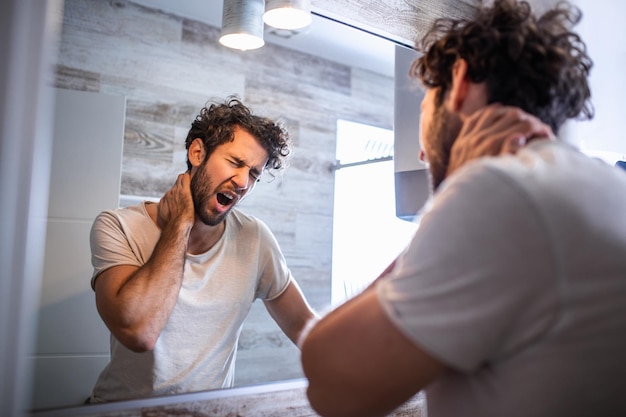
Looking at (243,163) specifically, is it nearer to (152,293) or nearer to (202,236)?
(202,236)

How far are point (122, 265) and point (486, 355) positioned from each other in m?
0.72

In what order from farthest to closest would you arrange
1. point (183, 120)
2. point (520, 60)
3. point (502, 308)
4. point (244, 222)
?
point (244, 222) < point (183, 120) < point (520, 60) < point (502, 308)

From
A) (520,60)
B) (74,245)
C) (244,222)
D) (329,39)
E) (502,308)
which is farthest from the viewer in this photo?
(329,39)

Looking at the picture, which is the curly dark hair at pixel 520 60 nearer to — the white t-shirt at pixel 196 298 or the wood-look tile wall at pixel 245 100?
the wood-look tile wall at pixel 245 100

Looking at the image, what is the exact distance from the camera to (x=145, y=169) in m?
1.10

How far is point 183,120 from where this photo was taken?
3.77 feet

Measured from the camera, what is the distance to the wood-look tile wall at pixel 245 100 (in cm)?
107

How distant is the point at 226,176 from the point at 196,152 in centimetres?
8

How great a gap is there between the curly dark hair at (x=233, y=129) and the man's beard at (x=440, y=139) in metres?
0.46

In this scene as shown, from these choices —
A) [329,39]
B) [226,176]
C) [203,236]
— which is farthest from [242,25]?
[203,236]

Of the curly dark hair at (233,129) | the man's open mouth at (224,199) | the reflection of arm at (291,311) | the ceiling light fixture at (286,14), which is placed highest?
the ceiling light fixture at (286,14)

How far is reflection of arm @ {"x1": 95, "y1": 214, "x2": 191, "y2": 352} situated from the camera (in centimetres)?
103

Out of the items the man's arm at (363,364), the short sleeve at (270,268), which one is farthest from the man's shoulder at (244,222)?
the man's arm at (363,364)

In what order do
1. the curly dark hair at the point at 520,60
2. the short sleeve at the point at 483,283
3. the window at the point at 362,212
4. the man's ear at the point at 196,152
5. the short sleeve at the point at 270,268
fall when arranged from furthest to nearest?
the window at the point at 362,212 < the short sleeve at the point at 270,268 < the man's ear at the point at 196,152 < the curly dark hair at the point at 520,60 < the short sleeve at the point at 483,283
